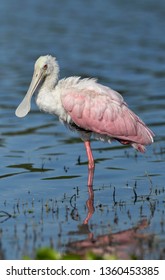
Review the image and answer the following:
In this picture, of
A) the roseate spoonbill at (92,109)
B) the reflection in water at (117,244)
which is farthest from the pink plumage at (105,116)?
the reflection in water at (117,244)

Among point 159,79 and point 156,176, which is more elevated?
point 159,79

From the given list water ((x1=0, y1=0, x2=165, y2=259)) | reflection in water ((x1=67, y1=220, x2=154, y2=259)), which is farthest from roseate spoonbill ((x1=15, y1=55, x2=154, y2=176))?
reflection in water ((x1=67, y1=220, x2=154, y2=259))

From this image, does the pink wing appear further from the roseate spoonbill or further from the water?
the water

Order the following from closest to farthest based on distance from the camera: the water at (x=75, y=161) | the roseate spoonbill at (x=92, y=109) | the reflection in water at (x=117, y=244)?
1. the reflection in water at (x=117, y=244)
2. the water at (x=75, y=161)
3. the roseate spoonbill at (x=92, y=109)

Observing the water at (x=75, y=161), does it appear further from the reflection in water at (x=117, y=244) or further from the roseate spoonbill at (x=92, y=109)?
the roseate spoonbill at (x=92, y=109)

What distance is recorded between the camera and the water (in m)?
8.95

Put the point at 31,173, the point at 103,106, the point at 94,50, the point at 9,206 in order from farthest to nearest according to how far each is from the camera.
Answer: the point at 94,50 < the point at 31,173 < the point at 103,106 < the point at 9,206

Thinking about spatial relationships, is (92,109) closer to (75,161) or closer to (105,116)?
(105,116)

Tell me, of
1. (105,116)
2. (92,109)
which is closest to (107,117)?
(105,116)

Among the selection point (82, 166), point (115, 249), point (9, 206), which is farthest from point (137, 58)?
point (115, 249)

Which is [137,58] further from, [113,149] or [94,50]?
[113,149]

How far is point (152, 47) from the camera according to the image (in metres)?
27.3

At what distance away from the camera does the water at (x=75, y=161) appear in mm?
8953
